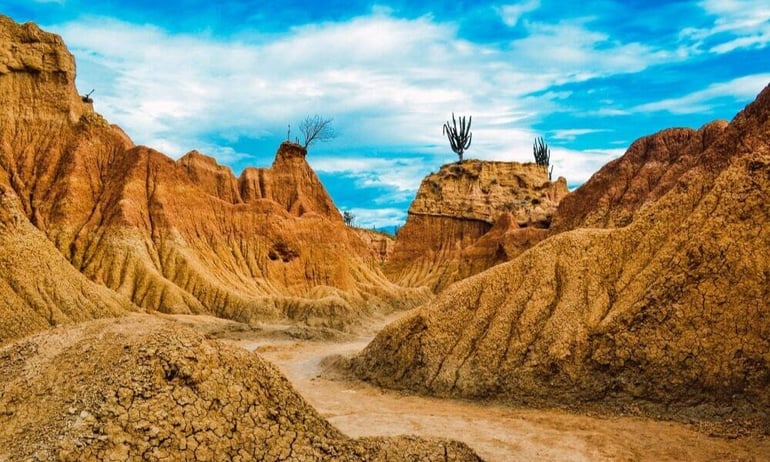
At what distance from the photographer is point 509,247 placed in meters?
50.2

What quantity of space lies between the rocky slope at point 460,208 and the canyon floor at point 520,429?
1844 inches

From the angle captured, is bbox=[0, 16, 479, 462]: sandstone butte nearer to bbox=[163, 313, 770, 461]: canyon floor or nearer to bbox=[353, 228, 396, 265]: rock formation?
bbox=[163, 313, 770, 461]: canyon floor

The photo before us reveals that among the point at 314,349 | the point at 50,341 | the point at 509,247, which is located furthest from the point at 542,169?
the point at 50,341

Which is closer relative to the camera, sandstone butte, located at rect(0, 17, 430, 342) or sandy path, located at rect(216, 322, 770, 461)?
sandy path, located at rect(216, 322, 770, 461)

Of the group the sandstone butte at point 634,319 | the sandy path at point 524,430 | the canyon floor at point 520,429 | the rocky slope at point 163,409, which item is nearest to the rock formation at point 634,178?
the sandstone butte at point 634,319

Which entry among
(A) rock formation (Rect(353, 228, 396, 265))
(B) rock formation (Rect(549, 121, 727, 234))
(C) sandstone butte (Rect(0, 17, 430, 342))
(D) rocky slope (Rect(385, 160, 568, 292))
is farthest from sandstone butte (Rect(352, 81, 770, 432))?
(A) rock formation (Rect(353, 228, 396, 265))

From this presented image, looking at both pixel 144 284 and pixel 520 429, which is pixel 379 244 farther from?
pixel 520 429

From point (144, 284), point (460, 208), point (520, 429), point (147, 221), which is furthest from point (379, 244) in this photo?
point (520, 429)

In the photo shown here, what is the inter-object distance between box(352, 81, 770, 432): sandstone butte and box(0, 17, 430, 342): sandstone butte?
1651 centimetres

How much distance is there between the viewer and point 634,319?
47.8 ft

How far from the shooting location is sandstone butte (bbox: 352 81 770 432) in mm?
13156

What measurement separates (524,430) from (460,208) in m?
58.0

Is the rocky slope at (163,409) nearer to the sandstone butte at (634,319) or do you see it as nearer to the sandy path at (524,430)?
the sandy path at (524,430)

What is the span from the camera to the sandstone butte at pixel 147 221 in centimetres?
3591
